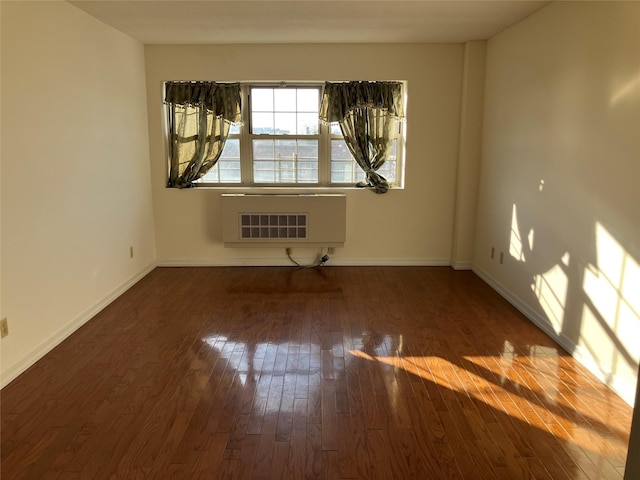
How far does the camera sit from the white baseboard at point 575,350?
102 inches

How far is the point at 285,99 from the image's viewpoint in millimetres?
5301

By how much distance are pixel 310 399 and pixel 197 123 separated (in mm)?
3662

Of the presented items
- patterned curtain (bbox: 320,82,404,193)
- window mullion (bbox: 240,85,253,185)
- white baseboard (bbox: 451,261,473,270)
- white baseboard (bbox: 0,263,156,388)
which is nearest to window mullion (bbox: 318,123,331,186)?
patterned curtain (bbox: 320,82,404,193)

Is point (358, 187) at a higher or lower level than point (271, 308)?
higher

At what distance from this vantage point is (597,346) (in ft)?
9.45

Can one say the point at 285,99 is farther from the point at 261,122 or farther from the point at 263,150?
the point at 263,150

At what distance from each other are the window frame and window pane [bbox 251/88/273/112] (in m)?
0.04

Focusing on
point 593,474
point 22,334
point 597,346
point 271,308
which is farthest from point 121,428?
point 597,346

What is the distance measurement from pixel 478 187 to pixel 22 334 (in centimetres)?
432

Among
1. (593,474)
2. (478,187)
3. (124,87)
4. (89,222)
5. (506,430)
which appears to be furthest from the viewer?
(478,187)

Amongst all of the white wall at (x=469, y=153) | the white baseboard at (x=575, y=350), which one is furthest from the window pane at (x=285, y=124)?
the white baseboard at (x=575, y=350)

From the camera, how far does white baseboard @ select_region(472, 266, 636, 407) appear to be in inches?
102

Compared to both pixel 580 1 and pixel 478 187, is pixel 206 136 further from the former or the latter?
pixel 580 1

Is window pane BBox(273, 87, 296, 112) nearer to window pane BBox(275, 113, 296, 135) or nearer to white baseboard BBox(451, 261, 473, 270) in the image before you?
window pane BBox(275, 113, 296, 135)
